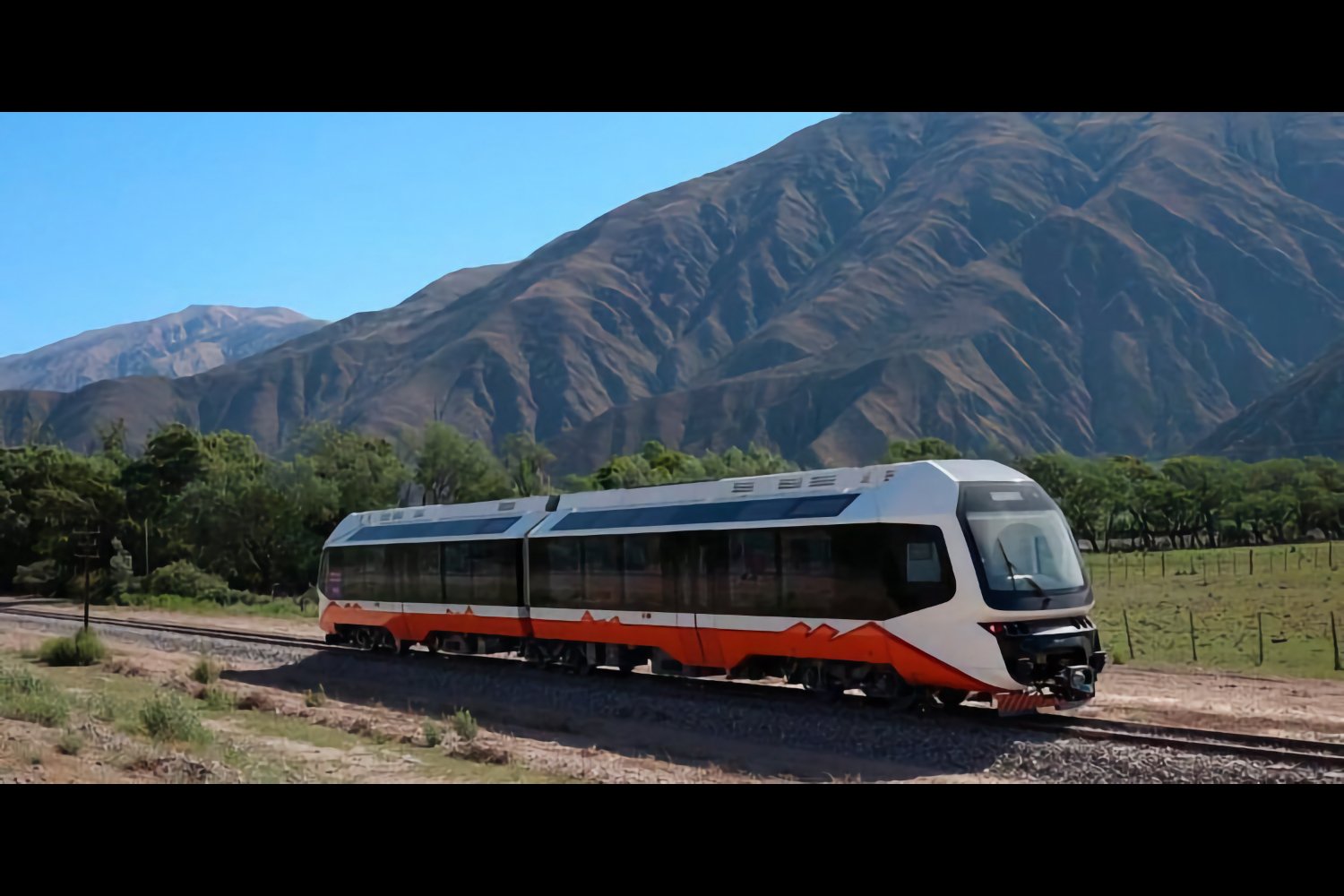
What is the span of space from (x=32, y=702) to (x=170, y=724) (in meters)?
3.52

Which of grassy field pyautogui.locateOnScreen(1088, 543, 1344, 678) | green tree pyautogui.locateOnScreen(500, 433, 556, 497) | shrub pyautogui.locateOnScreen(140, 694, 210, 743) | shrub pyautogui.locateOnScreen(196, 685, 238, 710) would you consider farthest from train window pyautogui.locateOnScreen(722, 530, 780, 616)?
green tree pyautogui.locateOnScreen(500, 433, 556, 497)

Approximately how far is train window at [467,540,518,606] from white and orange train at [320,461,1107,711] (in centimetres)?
5

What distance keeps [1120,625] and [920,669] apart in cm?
2022

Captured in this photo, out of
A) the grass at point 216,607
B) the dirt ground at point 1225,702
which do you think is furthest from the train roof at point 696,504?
the grass at point 216,607

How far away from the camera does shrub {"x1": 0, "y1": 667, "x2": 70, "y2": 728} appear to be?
17.9 metres

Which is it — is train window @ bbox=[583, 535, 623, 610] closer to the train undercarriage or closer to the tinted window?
the train undercarriage

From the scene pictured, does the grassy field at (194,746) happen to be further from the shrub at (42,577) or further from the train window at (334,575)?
the shrub at (42,577)

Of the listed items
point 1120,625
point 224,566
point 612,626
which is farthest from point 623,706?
point 224,566

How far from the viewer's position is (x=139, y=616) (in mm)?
52062

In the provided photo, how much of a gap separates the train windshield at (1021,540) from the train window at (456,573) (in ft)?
46.4

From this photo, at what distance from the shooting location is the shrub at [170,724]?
1688 centimetres

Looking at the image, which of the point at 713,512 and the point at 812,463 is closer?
the point at 713,512
